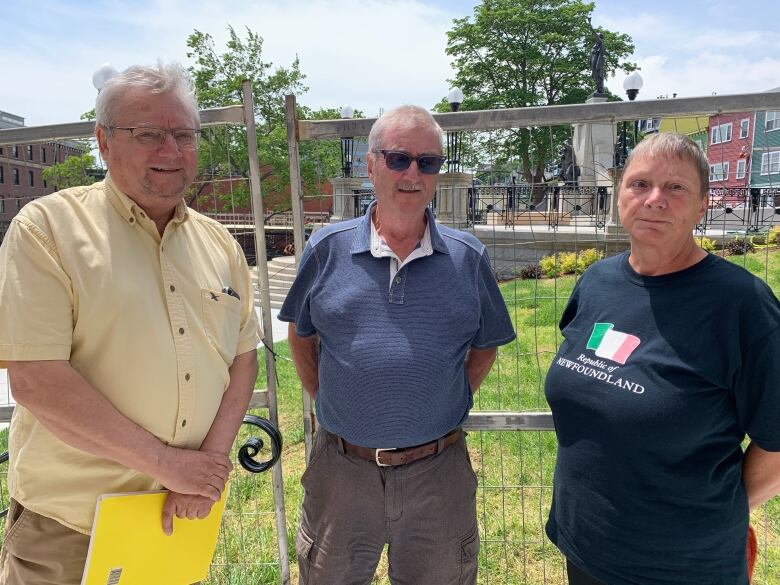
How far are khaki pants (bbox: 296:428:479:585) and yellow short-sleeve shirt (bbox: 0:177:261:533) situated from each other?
0.58m

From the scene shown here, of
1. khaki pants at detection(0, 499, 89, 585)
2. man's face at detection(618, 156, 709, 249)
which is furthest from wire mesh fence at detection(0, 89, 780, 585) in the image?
khaki pants at detection(0, 499, 89, 585)

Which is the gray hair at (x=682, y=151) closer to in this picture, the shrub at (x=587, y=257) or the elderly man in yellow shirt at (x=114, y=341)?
the shrub at (x=587, y=257)

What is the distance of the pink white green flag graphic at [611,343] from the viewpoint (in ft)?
5.50

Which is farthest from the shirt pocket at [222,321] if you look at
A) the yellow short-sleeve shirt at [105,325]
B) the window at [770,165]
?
the window at [770,165]

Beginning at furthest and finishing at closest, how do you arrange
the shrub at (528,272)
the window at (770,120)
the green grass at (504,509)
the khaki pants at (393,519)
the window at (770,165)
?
the window at (770,120)
the shrub at (528,272)
the green grass at (504,509)
the window at (770,165)
the khaki pants at (393,519)

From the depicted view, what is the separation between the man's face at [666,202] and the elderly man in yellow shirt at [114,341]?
142 centimetres

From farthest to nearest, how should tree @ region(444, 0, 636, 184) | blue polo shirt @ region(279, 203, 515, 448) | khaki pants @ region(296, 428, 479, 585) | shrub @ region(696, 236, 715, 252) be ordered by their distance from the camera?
1. tree @ region(444, 0, 636, 184)
2. shrub @ region(696, 236, 715, 252)
3. khaki pants @ region(296, 428, 479, 585)
4. blue polo shirt @ region(279, 203, 515, 448)

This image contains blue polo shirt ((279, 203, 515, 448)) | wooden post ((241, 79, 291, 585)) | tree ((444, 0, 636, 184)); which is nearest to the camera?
blue polo shirt ((279, 203, 515, 448))

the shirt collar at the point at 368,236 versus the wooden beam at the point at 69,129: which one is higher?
the wooden beam at the point at 69,129

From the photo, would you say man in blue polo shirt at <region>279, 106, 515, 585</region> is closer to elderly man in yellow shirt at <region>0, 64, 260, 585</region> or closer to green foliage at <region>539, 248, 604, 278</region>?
elderly man in yellow shirt at <region>0, 64, 260, 585</region>

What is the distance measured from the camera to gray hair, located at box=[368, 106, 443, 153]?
200 centimetres

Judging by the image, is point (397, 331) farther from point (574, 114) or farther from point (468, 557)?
point (574, 114)

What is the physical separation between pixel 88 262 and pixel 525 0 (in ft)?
113

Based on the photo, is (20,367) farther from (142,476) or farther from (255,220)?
(255,220)
